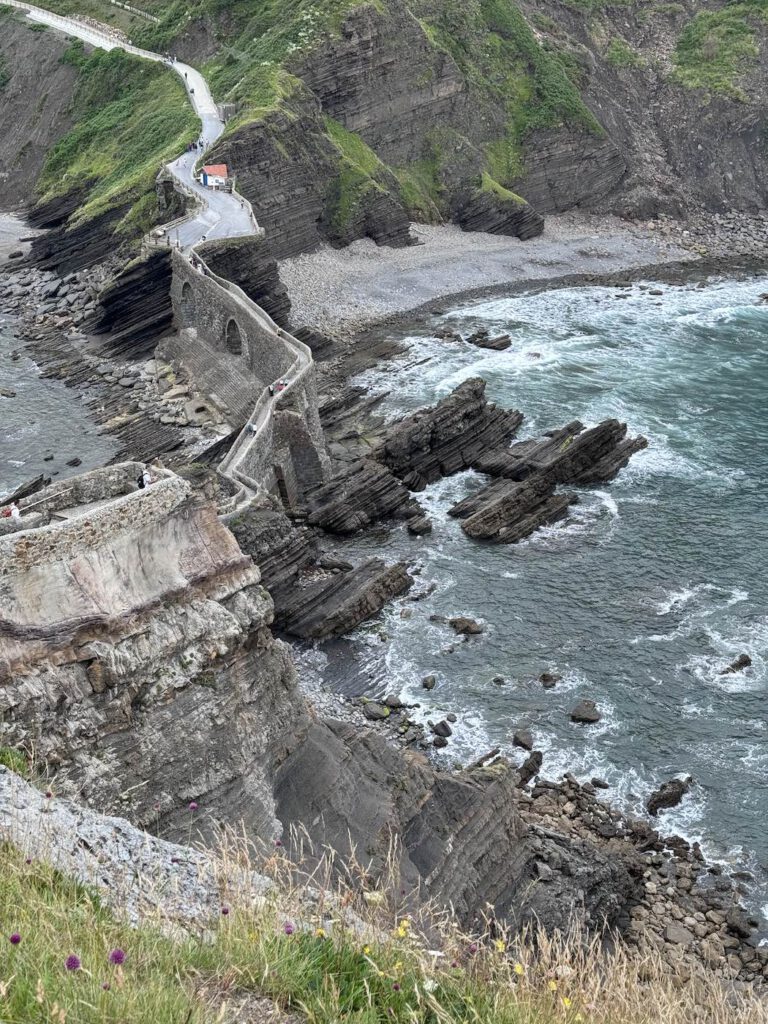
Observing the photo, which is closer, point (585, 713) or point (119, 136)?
point (585, 713)

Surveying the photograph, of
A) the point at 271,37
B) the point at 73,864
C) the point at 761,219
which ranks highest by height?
the point at 271,37

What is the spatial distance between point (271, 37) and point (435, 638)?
61290 mm

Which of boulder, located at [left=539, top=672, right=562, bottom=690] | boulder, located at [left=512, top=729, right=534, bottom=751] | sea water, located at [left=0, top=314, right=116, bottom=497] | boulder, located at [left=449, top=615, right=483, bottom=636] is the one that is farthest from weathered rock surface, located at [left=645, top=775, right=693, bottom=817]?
sea water, located at [left=0, top=314, right=116, bottom=497]

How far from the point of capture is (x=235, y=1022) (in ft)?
29.9

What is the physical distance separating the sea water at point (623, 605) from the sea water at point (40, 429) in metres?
14.5

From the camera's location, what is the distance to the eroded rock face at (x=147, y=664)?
16.7 m

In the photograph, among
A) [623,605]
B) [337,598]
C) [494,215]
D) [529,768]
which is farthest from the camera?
[494,215]

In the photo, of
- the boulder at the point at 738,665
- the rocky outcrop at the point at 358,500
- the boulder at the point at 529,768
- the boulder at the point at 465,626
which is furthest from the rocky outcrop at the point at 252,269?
the boulder at the point at 529,768

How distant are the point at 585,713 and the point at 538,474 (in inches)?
581

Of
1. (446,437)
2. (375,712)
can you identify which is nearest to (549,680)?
(375,712)

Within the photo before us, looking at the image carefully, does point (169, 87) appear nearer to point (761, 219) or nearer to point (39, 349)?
point (39, 349)

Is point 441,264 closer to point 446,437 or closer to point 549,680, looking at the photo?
point 446,437

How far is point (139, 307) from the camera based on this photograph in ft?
202

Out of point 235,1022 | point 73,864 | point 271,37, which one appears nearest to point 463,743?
A: point 73,864
